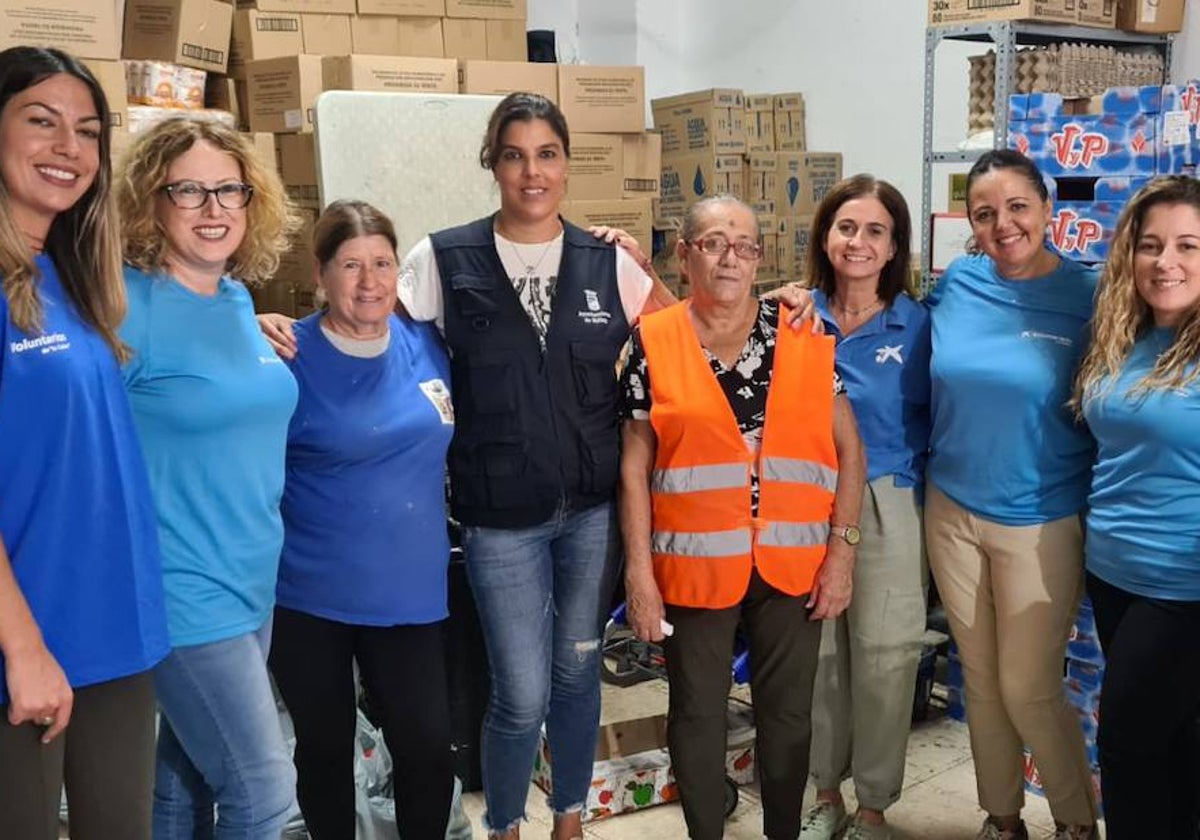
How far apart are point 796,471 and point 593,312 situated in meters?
0.52

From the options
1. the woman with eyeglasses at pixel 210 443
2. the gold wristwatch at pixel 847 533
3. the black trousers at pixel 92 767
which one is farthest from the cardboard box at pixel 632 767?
the black trousers at pixel 92 767

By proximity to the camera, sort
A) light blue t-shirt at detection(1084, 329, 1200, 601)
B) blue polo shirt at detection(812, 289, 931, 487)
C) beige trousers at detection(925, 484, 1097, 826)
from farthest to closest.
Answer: blue polo shirt at detection(812, 289, 931, 487)
beige trousers at detection(925, 484, 1097, 826)
light blue t-shirt at detection(1084, 329, 1200, 601)

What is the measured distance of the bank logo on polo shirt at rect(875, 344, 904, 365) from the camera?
2.53 meters

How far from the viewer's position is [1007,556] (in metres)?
2.40

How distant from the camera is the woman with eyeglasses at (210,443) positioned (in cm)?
180

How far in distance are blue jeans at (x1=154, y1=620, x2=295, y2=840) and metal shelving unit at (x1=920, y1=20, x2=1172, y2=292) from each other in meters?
2.56

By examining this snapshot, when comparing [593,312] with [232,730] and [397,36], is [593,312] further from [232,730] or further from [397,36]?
[397,36]

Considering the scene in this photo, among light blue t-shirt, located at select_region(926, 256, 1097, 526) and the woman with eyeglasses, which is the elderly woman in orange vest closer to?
light blue t-shirt, located at select_region(926, 256, 1097, 526)

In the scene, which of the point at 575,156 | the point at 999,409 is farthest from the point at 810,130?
the point at 999,409

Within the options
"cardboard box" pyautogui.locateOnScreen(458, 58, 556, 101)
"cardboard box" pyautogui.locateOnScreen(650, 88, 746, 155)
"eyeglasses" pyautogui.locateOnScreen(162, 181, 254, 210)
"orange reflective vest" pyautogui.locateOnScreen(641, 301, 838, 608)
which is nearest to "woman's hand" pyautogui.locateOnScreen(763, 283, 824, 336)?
"orange reflective vest" pyautogui.locateOnScreen(641, 301, 838, 608)

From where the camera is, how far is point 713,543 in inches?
91.4

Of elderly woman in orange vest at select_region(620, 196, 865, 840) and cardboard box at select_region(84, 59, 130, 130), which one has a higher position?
cardboard box at select_region(84, 59, 130, 130)

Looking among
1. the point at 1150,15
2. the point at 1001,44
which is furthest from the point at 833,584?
the point at 1150,15

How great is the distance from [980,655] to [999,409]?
56 cm
